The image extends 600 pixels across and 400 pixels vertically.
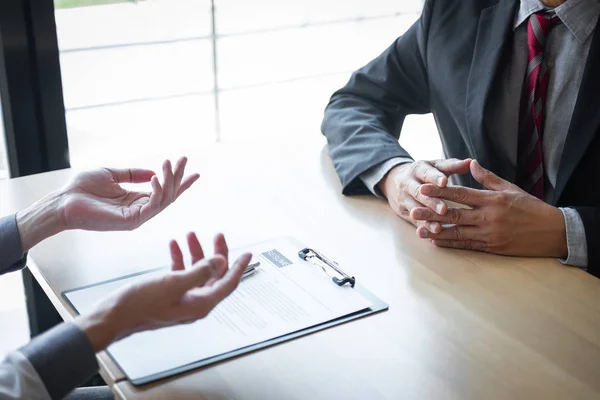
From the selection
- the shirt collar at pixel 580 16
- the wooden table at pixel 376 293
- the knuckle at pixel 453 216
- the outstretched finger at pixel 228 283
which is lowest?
the wooden table at pixel 376 293

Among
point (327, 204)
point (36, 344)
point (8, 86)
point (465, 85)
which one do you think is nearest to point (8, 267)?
point (36, 344)

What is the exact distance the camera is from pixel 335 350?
1.15 meters

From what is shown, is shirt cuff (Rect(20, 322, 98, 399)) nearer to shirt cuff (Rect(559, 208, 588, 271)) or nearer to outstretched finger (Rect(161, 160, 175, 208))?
outstretched finger (Rect(161, 160, 175, 208))

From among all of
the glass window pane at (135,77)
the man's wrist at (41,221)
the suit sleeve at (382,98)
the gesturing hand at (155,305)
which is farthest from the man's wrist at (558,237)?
the glass window pane at (135,77)

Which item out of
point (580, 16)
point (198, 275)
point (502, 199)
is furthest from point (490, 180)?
point (198, 275)

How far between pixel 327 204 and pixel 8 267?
0.63 meters

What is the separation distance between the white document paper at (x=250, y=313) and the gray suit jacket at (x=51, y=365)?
0.07 m

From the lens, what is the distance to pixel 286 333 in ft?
3.87

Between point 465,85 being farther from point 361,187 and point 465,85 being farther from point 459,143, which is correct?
point 361,187

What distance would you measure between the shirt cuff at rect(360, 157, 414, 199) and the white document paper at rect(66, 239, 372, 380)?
12.1 inches

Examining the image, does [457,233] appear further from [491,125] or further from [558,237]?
[491,125]

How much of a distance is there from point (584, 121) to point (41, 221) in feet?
3.45

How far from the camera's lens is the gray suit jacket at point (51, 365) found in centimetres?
101

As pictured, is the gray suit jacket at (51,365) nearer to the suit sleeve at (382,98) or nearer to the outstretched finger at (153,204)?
the outstretched finger at (153,204)
